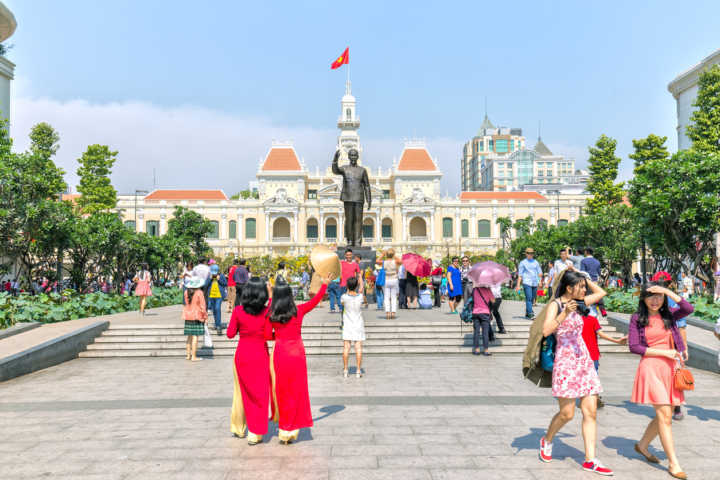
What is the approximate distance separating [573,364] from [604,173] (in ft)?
123

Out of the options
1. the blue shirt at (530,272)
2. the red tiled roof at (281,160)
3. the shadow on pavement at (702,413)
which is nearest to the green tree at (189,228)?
the blue shirt at (530,272)

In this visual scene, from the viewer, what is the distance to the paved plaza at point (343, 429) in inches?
165

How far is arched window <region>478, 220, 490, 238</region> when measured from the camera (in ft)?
223

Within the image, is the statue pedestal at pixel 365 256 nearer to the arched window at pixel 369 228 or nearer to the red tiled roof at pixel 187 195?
the arched window at pixel 369 228

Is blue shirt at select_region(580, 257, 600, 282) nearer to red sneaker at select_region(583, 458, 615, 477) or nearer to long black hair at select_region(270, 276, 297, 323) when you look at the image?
red sneaker at select_region(583, 458, 615, 477)

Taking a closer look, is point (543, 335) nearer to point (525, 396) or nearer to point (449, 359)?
point (525, 396)

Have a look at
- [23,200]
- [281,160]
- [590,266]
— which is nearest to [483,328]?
[590,266]

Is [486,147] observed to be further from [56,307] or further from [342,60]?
[56,307]

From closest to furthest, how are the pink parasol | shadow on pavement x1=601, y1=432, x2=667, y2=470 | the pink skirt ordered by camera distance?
shadow on pavement x1=601, y1=432, x2=667, y2=470, the pink parasol, the pink skirt

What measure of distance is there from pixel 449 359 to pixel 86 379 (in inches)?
218

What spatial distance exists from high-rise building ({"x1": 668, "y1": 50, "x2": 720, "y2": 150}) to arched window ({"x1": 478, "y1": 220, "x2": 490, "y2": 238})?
33.3 m

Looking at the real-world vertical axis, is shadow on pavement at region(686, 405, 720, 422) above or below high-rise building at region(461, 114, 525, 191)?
below

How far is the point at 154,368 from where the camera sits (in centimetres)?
881

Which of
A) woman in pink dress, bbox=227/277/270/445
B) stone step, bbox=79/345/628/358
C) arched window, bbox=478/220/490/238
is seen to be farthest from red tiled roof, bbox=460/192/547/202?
woman in pink dress, bbox=227/277/270/445
